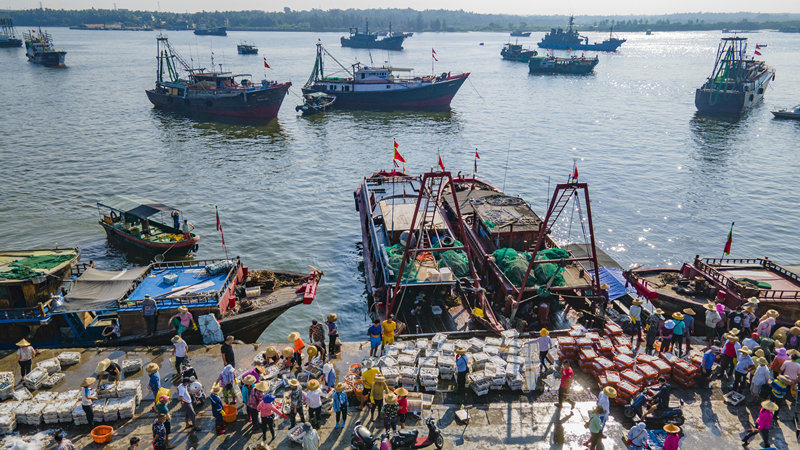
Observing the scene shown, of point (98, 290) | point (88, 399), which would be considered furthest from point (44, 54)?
point (88, 399)

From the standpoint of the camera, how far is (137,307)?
20.3 metres

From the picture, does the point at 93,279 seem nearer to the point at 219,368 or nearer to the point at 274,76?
the point at 219,368

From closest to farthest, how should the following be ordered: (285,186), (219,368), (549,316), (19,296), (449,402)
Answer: (449,402) → (219,368) → (19,296) → (549,316) → (285,186)

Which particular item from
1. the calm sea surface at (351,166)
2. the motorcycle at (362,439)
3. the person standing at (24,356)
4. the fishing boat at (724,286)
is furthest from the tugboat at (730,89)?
the person standing at (24,356)

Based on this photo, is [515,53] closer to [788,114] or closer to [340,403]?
[788,114]

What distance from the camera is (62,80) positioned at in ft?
342

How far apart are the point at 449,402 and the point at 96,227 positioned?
3304 cm

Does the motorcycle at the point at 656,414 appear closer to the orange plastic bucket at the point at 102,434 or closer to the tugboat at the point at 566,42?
the orange plastic bucket at the point at 102,434

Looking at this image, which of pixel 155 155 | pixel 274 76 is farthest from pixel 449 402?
pixel 274 76

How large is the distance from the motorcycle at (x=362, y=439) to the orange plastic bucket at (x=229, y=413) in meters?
3.98

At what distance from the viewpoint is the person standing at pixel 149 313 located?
65.2 feet

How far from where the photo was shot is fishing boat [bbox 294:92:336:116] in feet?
249

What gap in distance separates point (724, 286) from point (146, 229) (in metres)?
32.2

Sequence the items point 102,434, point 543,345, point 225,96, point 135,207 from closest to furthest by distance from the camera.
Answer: point 102,434 < point 543,345 < point 135,207 < point 225,96
